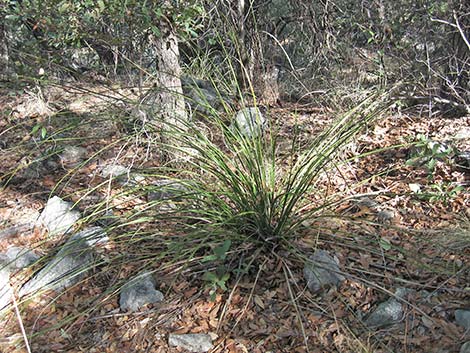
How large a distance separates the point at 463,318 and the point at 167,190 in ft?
4.90

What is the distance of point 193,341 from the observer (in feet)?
6.33

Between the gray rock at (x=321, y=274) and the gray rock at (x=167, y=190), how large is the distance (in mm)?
727

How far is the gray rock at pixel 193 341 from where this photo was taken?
1900 mm

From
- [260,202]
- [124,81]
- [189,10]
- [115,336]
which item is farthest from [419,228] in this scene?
[124,81]

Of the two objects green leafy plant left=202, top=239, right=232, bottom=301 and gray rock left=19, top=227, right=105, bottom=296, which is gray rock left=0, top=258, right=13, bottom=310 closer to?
gray rock left=19, top=227, right=105, bottom=296

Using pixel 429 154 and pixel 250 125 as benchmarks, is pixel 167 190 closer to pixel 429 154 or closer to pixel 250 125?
pixel 250 125

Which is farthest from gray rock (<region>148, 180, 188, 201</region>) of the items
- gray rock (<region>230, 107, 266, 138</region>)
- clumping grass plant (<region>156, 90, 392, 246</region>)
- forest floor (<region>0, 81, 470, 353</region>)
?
gray rock (<region>230, 107, 266, 138</region>)

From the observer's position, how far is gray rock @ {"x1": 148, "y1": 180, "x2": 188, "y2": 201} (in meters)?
2.17

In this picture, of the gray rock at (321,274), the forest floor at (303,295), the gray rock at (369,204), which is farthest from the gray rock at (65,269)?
the gray rock at (369,204)

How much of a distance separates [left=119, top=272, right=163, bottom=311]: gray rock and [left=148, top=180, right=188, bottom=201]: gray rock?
16.3 inches

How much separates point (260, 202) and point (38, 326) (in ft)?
4.03

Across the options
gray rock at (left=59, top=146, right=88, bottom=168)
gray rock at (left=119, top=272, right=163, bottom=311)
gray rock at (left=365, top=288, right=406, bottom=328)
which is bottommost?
gray rock at (left=365, top=288, right=406, bottom=328)

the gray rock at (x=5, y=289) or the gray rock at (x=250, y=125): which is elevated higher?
the gray rock at (x=250, y=125)

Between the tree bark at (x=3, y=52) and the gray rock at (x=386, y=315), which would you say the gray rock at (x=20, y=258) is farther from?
the tree bark at (x=3, y=52)
